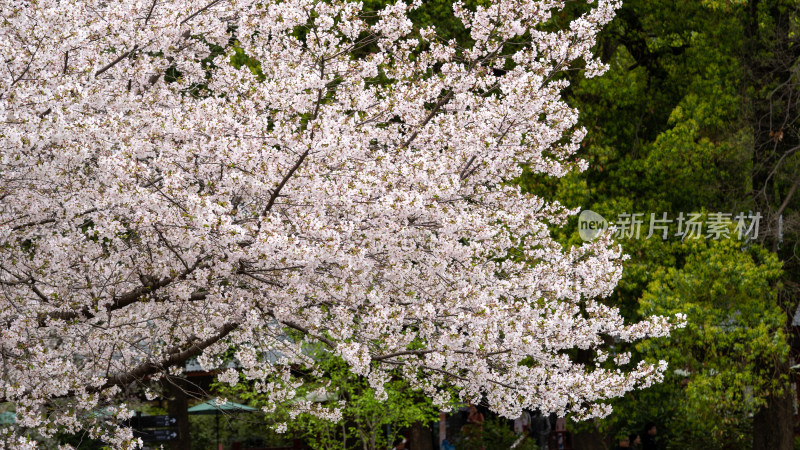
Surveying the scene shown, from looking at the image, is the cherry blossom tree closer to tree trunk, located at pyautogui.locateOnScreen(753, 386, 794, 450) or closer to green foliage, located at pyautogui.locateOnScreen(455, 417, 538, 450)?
tree trunk, located at pyautogui.locateOnScreen(753, 386, 794, 450)

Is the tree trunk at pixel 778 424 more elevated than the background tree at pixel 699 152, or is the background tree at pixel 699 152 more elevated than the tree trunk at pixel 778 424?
the background tree at pixel 699 152

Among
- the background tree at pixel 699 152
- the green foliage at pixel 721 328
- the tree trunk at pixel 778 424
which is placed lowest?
the tree trunk at pixel 778 424

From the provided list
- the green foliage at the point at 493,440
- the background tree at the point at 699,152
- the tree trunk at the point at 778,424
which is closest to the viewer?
the background tree at the point at 699,152

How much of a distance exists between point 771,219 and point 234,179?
11.9m

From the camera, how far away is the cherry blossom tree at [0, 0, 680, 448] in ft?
24.5

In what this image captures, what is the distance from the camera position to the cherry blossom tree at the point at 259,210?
295 inches

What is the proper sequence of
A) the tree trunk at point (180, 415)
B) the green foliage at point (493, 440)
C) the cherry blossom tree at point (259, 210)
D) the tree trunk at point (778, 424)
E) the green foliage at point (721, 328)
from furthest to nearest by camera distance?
the green foliage at point (493, 440)
the tree trunk at point (180, 415)
the tree trunk at point (778, 424)
the green foliage at point (721, 328)
the cherry blossom tree at point (259, 210)

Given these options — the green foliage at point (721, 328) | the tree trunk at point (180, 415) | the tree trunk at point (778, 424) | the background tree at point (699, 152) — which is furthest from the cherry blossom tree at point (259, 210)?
the tree trunk at point (180, 415)

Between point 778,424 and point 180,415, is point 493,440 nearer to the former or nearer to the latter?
point 778,424

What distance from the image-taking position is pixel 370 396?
18016mm

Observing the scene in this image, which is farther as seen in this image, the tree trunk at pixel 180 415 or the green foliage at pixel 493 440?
the green foliage at pixel 493 440

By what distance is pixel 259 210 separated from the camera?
8234mm

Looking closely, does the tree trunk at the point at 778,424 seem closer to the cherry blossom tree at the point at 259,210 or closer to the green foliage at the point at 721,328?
the green foliage at the point at 721,328

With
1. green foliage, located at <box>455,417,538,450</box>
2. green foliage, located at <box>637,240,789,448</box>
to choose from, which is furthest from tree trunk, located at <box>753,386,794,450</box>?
green foliage, located at <box>455,417,538,450</box>
